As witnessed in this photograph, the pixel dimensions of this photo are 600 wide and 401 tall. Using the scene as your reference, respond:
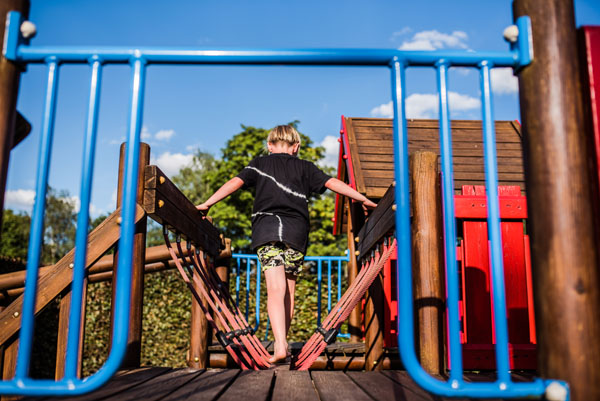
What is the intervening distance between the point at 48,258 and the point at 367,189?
35.4m

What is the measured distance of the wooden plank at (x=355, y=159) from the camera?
17.1 feet

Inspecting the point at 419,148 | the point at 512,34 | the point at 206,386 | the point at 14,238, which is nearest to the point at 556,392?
the point at 512,34

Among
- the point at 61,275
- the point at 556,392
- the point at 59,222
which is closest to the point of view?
the point at 556,392

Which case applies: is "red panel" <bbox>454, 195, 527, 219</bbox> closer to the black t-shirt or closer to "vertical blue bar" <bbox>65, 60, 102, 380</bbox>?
the black t-shirt

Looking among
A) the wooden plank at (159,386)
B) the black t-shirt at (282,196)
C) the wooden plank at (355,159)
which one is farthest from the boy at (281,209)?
the wooden plank at (355,159)

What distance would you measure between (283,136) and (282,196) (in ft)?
1.63

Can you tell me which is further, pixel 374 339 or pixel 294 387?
pixel 374 339

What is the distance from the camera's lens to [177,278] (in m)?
9.02

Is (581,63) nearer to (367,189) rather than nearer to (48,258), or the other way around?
(367,189)

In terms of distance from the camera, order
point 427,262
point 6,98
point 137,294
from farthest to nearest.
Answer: point 137,294 < point 427,262 < point 6,98

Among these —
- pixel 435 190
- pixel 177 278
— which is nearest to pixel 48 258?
pixel 177 278

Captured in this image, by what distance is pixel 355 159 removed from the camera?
568 centimetres

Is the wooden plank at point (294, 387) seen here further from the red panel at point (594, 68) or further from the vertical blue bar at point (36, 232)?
the red panel at point (594, 68)

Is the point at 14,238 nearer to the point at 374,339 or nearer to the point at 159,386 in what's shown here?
the point at 374,339
